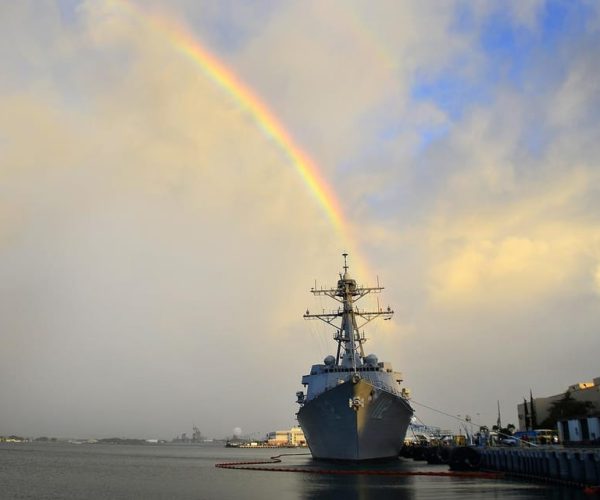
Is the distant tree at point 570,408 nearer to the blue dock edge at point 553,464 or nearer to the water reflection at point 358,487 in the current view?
the blue dock edge at point 553,464

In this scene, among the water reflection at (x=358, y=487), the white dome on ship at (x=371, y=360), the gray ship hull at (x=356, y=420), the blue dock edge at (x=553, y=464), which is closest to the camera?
the blue dock edge at (x=553, y=464)

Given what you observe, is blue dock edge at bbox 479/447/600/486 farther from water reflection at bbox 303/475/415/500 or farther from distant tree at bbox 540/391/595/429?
distant tree at bbox 540/391/595/429

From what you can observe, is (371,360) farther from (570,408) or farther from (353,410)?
(570,408)

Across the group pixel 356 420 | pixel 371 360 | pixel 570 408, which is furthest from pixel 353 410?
pixel 570 408

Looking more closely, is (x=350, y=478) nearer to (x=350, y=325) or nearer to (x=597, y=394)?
(x=350, y=325)

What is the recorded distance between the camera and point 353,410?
42219mm

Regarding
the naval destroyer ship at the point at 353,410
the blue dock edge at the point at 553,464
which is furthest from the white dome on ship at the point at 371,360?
the blue dock edge at the point at 553,464

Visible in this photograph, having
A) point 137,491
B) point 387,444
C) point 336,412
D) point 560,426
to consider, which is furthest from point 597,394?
point 137,491

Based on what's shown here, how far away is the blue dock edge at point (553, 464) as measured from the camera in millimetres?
25656

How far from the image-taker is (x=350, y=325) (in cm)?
6041

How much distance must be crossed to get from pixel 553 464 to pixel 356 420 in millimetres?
16143

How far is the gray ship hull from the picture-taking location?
42.6 meters

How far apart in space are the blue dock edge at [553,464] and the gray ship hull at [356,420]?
8.98 metres

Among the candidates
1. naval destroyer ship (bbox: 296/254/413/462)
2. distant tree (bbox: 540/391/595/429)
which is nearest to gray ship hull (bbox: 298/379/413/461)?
naval destroyer ship (bbox: 296/254/413/462)
